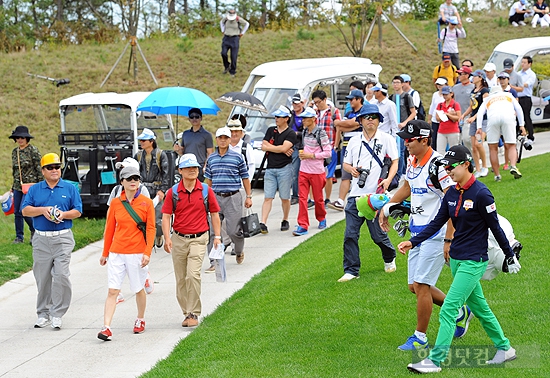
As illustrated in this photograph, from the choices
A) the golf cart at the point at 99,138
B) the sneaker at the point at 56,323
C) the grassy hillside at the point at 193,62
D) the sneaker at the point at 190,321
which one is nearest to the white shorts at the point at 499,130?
the golf cart at the point at 99,138

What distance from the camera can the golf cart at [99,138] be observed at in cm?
1548

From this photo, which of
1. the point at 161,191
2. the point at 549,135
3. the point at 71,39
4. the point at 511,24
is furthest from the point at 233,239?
the point at 71,39

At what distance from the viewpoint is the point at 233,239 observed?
40.0ft

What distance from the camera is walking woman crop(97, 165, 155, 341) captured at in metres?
9.20

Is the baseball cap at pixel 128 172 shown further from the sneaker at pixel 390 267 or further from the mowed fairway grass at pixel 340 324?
the sneaker at pixel 390 267

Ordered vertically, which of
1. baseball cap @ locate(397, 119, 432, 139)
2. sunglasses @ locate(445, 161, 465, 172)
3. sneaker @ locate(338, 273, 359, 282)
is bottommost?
sneaker @ locate(338, 273, 359, 282)

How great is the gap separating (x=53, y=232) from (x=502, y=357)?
211 inches

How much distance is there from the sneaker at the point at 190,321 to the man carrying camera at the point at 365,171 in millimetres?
1737

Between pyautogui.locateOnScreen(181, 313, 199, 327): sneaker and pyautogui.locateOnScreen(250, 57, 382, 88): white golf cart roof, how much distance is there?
9.29 metres

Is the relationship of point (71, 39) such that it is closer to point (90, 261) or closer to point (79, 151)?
point (79, 151)

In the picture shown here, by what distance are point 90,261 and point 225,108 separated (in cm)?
1404

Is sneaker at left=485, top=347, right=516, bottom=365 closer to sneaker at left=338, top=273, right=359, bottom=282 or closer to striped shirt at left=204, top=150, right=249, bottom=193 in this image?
sneaker at left=338, top=273, right=359, bottom=282

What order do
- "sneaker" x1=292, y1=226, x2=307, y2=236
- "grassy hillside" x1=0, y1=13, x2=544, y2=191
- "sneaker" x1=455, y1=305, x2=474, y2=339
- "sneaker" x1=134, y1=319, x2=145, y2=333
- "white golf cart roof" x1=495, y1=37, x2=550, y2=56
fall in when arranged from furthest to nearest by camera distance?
1. "grassy hillside" x1=0, y1=13, x2=544, y2=191
2. "white golf cart roof" x1=495, y1=37, x2=550, y2=56
3. "sneaker" x1=292, y1=226, x2=307, y2=236
4. "sneaker" x1=134, y1=319, x2=145, y2=333
5. "sneaker" x1=455, y1=305, x2=474, y2=339

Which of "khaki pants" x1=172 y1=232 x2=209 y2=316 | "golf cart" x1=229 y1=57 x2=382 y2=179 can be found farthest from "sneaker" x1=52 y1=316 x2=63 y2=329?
"golf cart" x1=229 y1=57 x2=382 y2=179
